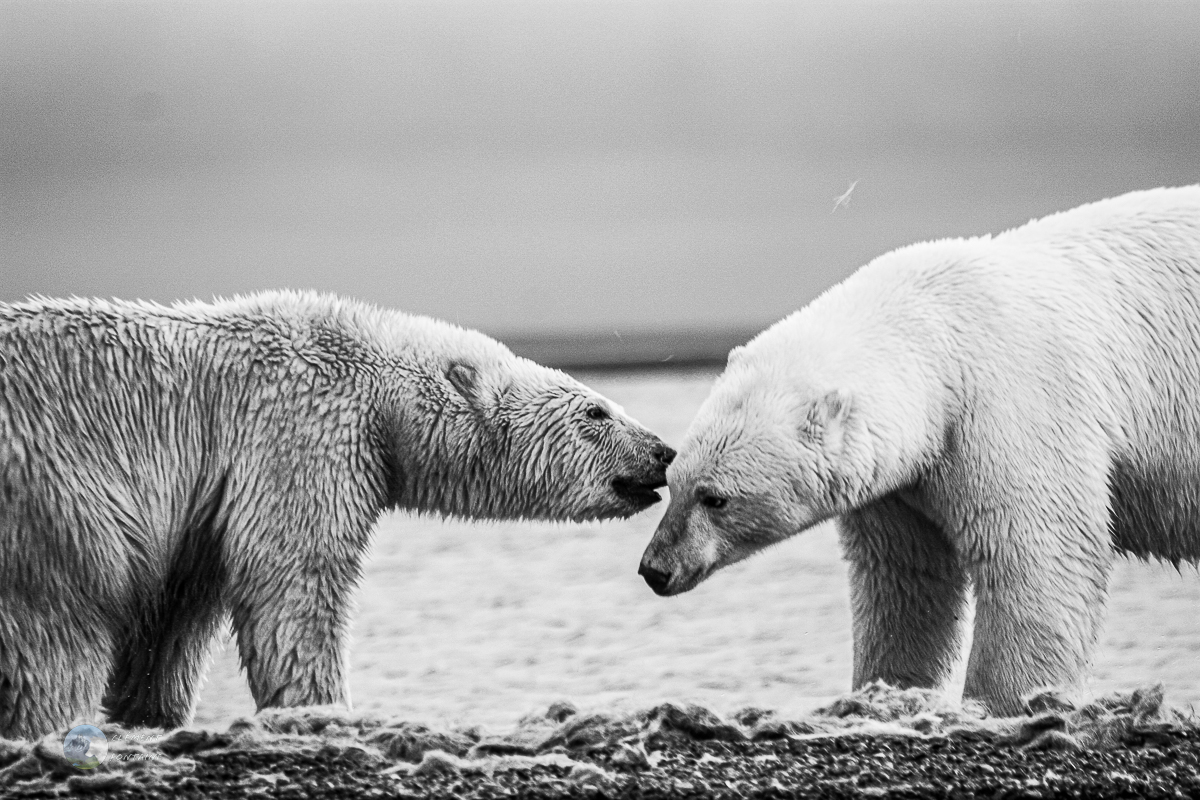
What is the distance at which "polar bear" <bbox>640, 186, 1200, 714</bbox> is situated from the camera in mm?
4883

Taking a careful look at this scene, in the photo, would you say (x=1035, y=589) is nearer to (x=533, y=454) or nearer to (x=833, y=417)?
(x=833, y=417)

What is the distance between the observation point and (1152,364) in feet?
17.0

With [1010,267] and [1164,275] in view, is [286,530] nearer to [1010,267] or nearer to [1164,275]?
[1010,267]

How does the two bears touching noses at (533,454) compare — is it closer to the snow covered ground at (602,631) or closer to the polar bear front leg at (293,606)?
the polar bear front leg at (293,606)

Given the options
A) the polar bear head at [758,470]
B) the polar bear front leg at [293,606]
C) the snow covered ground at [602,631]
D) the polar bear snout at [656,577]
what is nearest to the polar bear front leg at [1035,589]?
the snow covered ground at [602,631]

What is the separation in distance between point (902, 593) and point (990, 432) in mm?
789

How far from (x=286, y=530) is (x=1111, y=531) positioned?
2567 mm

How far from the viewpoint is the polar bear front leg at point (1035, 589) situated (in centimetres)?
488

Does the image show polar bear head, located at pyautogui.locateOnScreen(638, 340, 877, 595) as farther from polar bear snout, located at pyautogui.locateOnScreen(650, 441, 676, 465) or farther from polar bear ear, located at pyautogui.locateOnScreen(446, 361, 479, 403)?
polar bear ear, located at pyautogui.locateOnScreen(446, 361, 479, 403)

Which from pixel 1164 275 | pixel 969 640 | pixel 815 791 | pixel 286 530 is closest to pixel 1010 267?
pixel 1164 275

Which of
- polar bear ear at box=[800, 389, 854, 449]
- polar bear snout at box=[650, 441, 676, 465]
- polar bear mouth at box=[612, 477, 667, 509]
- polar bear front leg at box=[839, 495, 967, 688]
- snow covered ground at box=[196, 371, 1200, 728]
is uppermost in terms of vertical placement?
polar bear ear at box=[800, 389, 854, 449]

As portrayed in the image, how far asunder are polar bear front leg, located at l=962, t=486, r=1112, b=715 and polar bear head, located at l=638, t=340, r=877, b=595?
45 centimetres

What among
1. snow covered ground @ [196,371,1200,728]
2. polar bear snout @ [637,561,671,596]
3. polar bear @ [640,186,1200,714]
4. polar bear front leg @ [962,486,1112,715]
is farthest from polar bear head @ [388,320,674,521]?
polar bear front leg @ [962,486,1112,715]

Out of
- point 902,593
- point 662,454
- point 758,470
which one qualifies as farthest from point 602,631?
point 758,470
